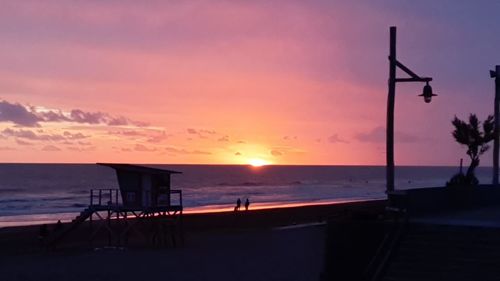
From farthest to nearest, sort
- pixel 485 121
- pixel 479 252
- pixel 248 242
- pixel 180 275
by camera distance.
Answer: pixel 248 242
pixel 485 121
pixel 180 275
pixel 479 252

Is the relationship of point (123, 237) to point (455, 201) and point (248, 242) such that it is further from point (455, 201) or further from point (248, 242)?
point (455, 201)

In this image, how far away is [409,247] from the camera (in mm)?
15438

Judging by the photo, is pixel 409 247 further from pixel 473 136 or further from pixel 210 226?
pixel 210 226

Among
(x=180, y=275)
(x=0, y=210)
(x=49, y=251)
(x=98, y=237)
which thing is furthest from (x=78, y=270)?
(x=0, y=210)

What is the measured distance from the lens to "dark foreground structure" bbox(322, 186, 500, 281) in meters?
14.6

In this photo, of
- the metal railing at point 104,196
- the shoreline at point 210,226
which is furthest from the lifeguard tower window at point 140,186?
the shoreline at point 210,226

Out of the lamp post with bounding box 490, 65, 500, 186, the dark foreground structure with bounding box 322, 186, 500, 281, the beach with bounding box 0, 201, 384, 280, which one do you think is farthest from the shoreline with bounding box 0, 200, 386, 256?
the dark foreground structure with bounding box 322, 186, 500, 281

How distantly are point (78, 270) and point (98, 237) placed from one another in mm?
14152

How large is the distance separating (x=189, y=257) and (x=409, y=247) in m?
15.9

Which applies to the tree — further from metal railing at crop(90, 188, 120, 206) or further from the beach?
metal railing at crop(90, 188, 120, 206)

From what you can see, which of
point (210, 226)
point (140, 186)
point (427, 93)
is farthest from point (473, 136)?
point (210, 226)

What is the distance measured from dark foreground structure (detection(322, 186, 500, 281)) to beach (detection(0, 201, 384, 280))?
2.71 ft

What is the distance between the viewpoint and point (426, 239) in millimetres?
15539

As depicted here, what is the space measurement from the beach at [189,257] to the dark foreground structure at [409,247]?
32.5 inches
